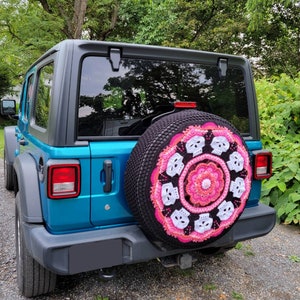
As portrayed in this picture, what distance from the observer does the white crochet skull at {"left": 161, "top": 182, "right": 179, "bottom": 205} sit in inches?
74.7

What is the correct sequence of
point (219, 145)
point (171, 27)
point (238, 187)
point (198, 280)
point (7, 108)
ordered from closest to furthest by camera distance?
point (219, 145)
point (238, 187)
point (198, 280)
point (7, 108)
point (171, 27)

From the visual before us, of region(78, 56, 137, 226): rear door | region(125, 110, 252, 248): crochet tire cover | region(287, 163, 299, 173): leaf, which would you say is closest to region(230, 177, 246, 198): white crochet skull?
region(125, 110, 252, 248): crochet tire cover

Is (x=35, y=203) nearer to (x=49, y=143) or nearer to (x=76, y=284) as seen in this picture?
(x=49, y=143)

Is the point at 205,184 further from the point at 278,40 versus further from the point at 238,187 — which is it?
the point at 278,40

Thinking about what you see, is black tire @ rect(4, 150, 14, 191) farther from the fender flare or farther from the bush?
the bush

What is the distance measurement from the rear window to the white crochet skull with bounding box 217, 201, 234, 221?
72 cm

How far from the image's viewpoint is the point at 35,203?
211 centimetres

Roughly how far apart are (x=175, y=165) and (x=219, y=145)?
319mm

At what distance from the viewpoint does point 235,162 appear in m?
2.08

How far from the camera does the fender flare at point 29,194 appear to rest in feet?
6.84

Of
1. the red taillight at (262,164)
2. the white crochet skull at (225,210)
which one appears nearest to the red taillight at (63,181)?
the white crochet skull at (225,210)

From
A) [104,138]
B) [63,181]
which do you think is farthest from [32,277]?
[104,138]

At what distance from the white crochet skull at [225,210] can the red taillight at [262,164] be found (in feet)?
1.79

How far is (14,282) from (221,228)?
5.84 feet
